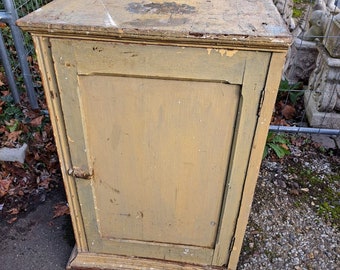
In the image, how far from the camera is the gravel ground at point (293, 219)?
7.30 ft

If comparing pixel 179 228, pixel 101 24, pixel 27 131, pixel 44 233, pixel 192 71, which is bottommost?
pixel 44 233

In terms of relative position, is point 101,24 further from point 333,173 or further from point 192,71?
point 333,173

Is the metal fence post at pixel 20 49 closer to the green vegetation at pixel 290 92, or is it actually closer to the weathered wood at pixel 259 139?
the weathered wood at pixel 259 139

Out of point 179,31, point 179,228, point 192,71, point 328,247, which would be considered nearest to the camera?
point 179,31

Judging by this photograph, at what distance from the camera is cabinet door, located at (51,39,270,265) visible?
1292 mm

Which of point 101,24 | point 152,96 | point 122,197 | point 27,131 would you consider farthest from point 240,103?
point 27,131

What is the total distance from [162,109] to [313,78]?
2.60 m

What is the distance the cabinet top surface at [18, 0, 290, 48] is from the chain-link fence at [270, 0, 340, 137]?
196 centimetres

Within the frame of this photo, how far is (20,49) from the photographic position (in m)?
2.99

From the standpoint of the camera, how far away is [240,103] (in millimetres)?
1361

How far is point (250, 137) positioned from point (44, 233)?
1.66 meters

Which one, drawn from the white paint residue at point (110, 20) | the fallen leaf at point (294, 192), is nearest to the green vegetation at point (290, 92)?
the fallen leaf at point (294, 192)

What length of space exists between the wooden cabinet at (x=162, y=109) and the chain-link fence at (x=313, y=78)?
5.61ft

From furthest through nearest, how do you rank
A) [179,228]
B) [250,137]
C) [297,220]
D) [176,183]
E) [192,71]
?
[297,220]
[179,228]
[176,183]
[250,137]
[192,71]
